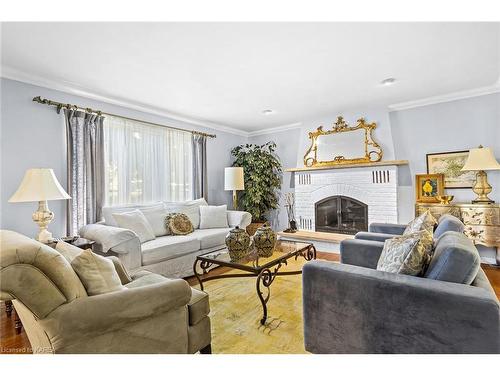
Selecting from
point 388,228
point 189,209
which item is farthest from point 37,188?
point 388,228

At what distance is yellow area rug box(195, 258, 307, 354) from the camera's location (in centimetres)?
181

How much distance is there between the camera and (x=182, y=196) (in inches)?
179

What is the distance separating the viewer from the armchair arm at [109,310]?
3.78 feet

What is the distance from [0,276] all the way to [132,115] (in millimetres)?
3227

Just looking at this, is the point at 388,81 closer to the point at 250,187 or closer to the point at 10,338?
the point at 250,187

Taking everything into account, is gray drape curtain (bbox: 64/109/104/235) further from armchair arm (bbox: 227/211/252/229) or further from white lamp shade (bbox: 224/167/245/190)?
white lamp shade (bbox: 224/167/245/190)

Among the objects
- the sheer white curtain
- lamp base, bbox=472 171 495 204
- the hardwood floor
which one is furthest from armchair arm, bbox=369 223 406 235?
the sheer white curtain

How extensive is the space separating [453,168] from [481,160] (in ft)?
1.59
